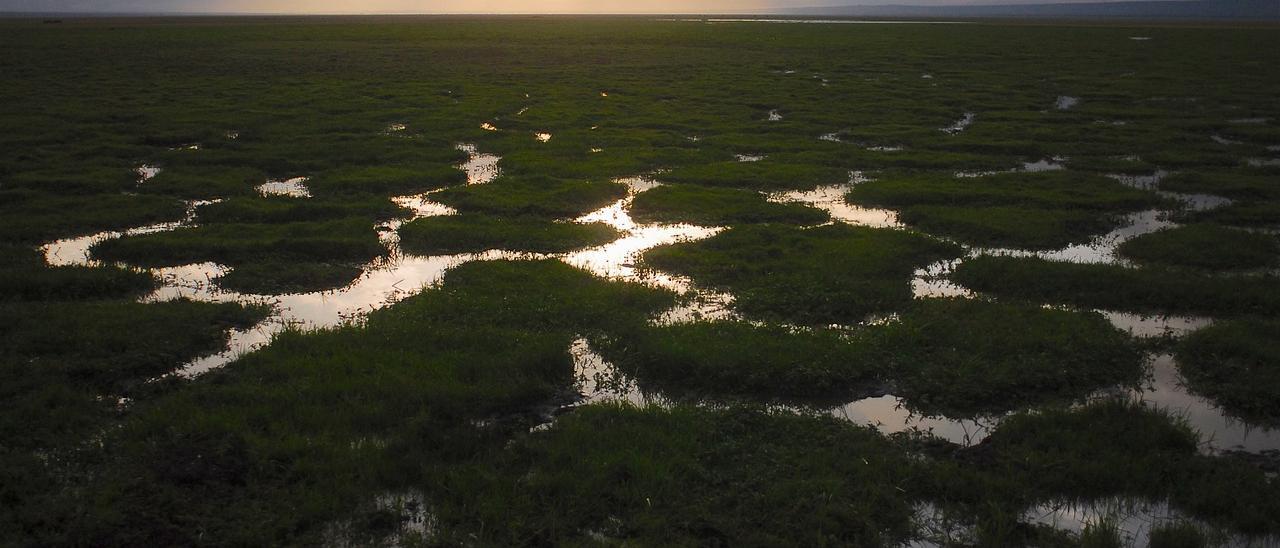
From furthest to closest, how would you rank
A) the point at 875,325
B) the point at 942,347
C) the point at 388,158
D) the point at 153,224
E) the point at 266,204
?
the point at 388,158 < the point at 266,204 < the point at 153,224 < the point at 875,325 < the point at 942,347

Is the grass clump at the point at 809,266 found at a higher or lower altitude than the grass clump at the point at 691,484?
higher

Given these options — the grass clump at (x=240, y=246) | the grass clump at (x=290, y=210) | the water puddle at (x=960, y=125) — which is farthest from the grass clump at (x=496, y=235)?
the water puddle at (x=960, y=125)

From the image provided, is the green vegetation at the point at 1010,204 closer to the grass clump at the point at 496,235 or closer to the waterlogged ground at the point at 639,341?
the waterlogged ground at the point at 639,341

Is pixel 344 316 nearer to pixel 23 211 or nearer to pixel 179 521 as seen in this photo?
pixel 179 521

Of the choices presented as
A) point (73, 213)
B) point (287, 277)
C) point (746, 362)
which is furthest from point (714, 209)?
point (73, 213)

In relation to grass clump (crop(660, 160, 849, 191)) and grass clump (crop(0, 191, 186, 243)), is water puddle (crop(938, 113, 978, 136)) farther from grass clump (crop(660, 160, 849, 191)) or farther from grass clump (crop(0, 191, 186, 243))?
grass clump (crop(0, 191, 186, 243))

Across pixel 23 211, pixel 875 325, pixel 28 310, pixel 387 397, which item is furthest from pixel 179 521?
pixel 23 211

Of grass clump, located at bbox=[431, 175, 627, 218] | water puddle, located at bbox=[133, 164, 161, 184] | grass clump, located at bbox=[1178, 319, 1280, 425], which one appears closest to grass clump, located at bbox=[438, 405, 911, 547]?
grass clump, located at bbox=[1178, 319, 1280, 425]
